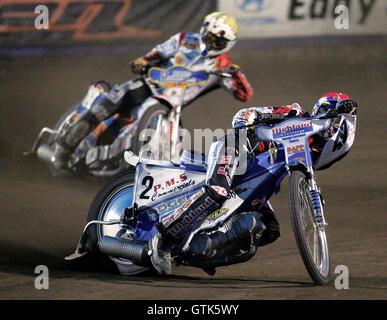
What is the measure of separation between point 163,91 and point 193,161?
12.7ft

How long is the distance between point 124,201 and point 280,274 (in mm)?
1362

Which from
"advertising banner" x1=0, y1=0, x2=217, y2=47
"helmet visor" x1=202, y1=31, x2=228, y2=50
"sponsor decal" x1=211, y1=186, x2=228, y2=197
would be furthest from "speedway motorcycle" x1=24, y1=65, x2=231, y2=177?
"advertising banner" x1=0, y1=0, x2=217, y2=47

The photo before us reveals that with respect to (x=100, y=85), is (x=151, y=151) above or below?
below

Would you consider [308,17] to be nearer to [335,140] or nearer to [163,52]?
[163,52]

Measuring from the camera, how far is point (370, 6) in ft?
63.2

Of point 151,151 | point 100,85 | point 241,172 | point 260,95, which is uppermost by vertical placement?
point 260,95

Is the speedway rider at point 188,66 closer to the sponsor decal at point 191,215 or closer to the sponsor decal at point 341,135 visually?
the sponsor decal at point 191,215

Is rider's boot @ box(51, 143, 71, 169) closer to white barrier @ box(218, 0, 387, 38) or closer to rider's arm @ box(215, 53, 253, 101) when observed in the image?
rider's arm @ box(215, 53, 253, 101)

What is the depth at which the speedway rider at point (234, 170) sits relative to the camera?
6.59 m

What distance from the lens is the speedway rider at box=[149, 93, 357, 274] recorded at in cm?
659

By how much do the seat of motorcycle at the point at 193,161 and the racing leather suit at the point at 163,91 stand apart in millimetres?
3738

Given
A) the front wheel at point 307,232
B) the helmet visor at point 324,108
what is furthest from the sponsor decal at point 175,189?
the helmet visor at point 324,108

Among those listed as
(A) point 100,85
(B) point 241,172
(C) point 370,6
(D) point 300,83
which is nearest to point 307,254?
(B) point 241,172

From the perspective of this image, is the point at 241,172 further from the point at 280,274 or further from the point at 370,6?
the point at 370,6
